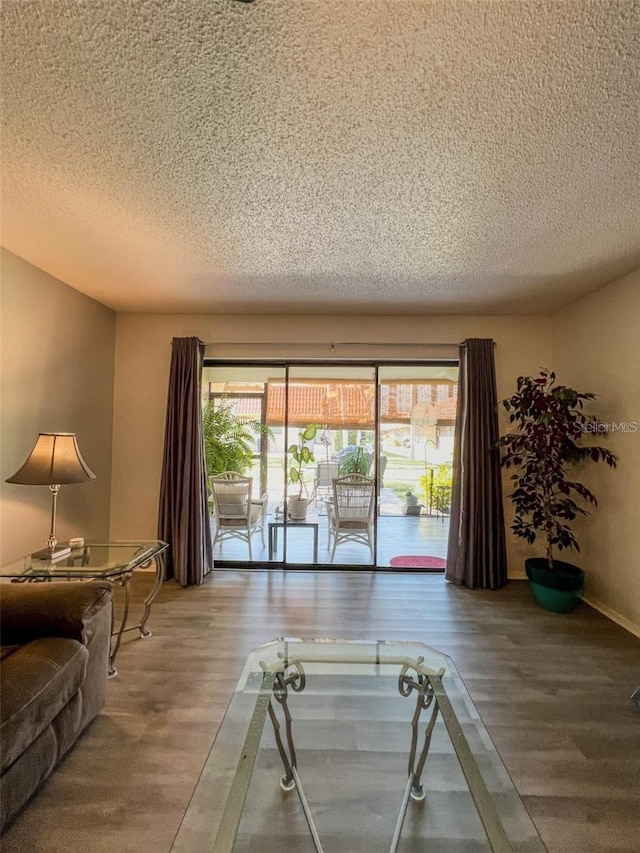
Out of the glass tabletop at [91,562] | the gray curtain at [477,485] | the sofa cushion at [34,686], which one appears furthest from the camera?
the gray curtain at [477,485]

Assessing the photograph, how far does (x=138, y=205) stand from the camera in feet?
6.13

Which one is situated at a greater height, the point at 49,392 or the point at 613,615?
the point at 49,392

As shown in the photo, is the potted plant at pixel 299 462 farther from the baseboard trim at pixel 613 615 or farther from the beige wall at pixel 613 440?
the baseboard trim at pixel 613 615

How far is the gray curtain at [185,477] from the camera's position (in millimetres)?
3285

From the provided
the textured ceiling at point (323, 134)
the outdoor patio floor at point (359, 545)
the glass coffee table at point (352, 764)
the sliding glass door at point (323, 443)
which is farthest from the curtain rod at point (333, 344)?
the glass coffee table at point (352, 764)

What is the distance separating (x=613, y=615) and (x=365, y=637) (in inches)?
77.0

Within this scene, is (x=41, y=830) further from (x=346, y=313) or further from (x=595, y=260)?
(x=595, y=260)

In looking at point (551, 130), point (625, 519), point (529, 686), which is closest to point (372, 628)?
point (529, 686)

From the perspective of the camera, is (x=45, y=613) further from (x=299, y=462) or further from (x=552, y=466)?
(x=552, y=466)

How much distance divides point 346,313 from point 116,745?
3.41 meters

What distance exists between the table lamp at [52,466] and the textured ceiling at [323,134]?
4.23 feet

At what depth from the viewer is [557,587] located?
2.79m

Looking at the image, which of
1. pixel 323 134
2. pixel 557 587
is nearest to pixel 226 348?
pixel 323 134

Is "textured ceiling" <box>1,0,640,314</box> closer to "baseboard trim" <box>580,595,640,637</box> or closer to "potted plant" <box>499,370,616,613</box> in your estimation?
"potted plant" <box>499,370,616,613</box>
